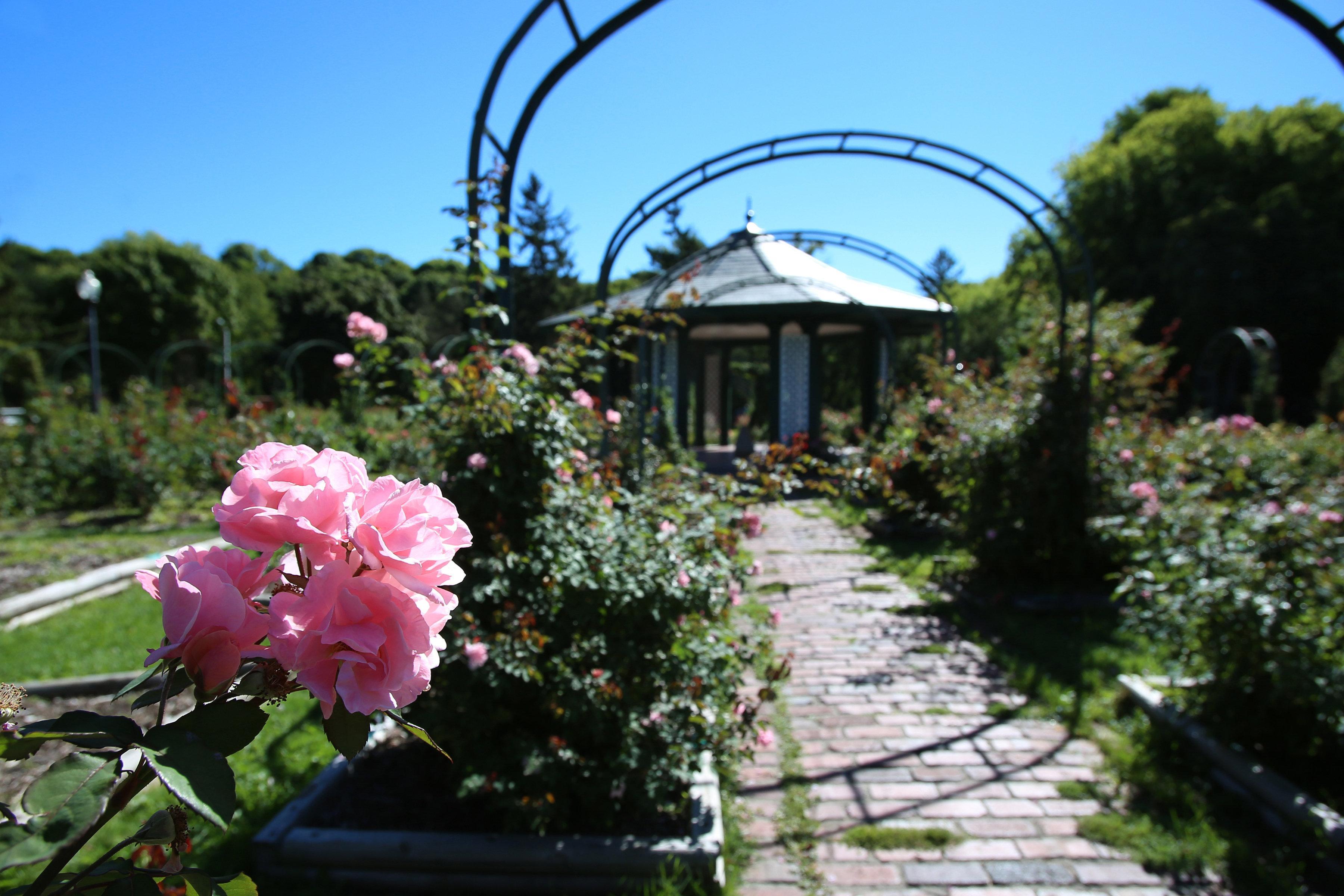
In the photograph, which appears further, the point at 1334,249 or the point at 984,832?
the point at 1334,249

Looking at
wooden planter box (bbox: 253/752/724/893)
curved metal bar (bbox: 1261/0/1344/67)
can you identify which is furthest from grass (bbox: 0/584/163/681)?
curved metal bar (bbox: 1261/0/1344/67)

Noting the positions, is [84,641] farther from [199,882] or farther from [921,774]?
[199,882]

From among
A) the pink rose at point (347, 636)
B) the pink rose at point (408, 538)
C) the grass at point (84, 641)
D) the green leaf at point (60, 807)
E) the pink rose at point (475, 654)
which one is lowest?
the grass at point (84, 641)

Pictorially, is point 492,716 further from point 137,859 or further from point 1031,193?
point 1031,193

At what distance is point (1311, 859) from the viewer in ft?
8.48

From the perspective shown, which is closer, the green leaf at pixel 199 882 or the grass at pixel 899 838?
the green leaf at pixel 199 882

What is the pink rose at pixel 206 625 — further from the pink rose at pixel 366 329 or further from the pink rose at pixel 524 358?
the pink rose at pixel 366 329

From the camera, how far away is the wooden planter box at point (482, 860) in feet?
8.01

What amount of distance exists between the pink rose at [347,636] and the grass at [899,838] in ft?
8.77

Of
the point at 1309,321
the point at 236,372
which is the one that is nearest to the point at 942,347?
the point at 1309,321

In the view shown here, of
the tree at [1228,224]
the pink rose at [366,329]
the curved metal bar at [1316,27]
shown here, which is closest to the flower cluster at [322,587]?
the pink rose at [366,329]

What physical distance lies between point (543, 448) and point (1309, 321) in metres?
29.7

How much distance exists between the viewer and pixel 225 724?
553 mm

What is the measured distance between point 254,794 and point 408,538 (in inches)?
126
